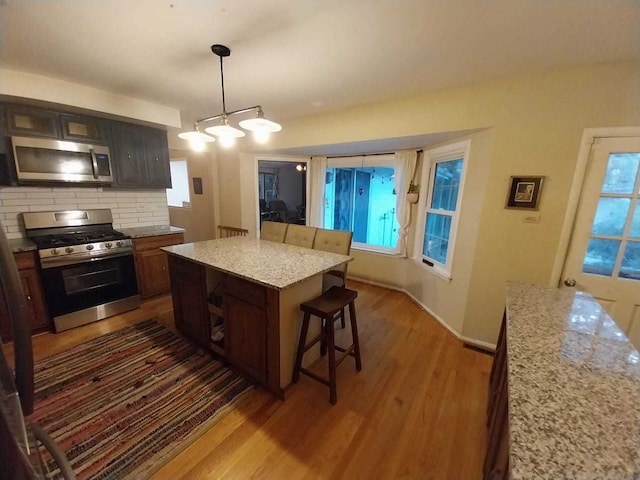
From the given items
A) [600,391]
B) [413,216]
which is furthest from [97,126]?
[600,391]

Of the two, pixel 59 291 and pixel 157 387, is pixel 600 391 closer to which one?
pixel 157 387

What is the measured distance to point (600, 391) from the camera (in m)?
0.85

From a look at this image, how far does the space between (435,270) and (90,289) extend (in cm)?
367

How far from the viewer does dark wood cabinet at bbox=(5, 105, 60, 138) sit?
2.29m

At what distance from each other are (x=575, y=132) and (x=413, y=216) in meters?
1.77

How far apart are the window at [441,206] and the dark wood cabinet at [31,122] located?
3969mm

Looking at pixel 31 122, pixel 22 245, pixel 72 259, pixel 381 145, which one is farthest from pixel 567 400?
pixel 31 122

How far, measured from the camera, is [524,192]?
80.7 inches

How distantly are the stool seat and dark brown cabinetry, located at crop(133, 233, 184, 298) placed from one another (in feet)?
7.50

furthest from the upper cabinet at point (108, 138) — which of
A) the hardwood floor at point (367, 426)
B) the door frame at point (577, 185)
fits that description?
the door frame at point (577, 185)

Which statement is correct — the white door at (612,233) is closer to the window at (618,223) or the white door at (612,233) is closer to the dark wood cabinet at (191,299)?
the window at (618,223)

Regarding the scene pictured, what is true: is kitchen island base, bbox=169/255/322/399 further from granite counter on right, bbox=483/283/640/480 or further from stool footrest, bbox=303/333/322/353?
granite counter on right, bbox=483/283/640/480

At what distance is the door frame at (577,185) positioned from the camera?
69.1 inches

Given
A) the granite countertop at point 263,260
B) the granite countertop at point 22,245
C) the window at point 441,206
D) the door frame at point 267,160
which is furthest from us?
the door frame at point 267,160
